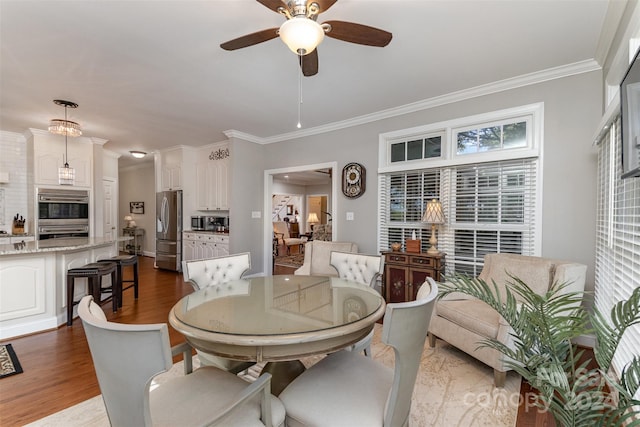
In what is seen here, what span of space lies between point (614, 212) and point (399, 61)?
205 centimetres

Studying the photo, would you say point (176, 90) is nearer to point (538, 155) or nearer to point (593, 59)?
point (538, 155)

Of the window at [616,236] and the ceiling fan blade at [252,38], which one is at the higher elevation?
the ceiling fan blade at [252,38]

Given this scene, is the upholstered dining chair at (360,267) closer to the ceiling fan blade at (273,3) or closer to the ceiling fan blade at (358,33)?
the ceiling fan blade at (358,33)

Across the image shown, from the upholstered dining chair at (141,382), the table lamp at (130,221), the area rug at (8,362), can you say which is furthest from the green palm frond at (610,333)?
the table lamp at (130,221)

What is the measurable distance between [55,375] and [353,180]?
3713 millimetres

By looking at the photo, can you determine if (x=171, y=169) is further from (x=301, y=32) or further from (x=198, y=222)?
(x=301, y=32)

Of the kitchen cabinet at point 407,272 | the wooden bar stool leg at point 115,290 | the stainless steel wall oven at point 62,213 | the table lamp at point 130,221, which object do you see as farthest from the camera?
the table lamp at point 130,221

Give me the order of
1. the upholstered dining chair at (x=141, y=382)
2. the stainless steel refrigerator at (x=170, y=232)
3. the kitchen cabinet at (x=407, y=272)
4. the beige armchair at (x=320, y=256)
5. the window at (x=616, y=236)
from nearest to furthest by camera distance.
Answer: the upholstered dining chair at (x=141, y=382) < the window at (x=616, y=236) < the kitchen cabinet at (x=407, y=272) < the beige armchair at (x=320, y=256) < the stainless steel refrigerator at (x=170, y=232)

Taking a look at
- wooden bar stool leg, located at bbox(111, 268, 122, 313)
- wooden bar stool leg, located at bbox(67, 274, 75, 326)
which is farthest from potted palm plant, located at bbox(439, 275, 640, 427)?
wooden bar stool leg, located at bbox(111, 268, 122, 313)

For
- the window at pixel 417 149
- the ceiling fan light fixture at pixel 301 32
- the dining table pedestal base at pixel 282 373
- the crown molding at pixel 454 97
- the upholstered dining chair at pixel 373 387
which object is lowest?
the dining table pedestal base at pixel 282 373

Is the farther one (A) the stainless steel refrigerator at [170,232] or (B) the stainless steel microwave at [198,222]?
(B) the stainless steel microwave at [198,222]

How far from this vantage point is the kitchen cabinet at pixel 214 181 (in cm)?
573

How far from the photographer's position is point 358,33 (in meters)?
1.82

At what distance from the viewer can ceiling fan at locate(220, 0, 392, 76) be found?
1.57m
